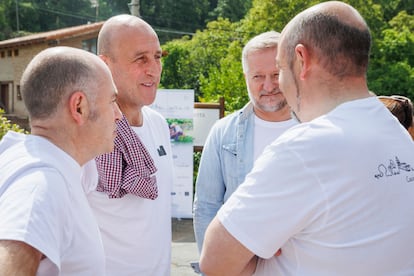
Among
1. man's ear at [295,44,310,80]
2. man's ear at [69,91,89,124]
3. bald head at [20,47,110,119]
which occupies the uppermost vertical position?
man's ear at [295,44,310,80]

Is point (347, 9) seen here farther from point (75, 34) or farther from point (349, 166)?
point (75, 34)

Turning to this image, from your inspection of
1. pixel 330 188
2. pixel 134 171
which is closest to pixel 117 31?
pixel 134 171

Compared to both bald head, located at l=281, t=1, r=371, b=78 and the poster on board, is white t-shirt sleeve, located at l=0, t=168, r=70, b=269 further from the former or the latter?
the poster on board

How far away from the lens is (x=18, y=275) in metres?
1.37

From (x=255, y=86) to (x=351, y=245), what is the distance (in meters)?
1.59

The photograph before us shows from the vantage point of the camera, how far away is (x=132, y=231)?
2570 mm

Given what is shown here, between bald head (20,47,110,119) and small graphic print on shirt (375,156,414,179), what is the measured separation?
3.03ft

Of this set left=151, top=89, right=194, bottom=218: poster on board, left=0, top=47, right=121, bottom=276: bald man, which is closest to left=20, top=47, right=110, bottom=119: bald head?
left=0, top=47, right=121, bottom=276: bald man

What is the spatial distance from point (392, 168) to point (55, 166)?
3.24 ft

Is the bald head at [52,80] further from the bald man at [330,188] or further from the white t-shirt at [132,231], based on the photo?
the white t-shirt at [132,231]

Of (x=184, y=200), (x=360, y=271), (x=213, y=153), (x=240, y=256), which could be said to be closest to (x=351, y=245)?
(x=360, y=271)

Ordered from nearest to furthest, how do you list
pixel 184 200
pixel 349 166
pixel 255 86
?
1. pixel 349 166
2. pixel 255 86
3. pixel 184 200

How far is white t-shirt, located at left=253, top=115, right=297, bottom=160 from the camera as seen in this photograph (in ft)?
10.1

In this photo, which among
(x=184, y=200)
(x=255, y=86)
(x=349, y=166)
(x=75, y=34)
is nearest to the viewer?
(x=349, y=166)
